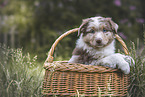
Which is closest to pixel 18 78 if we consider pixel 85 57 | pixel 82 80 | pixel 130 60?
pixel 82 80

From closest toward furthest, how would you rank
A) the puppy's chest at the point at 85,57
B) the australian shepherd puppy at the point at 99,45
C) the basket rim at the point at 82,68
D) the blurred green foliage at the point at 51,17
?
the basket rim at the point at 82,68
the australian shepherd puppy at the point at 99,45
the puppy's chest at the point at 85,57
the blurred green foliage at the point at 51,17

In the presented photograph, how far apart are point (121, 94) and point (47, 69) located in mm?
1061

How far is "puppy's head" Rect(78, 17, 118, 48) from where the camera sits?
2.62 meters

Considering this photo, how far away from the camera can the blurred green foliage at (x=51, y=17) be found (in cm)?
590

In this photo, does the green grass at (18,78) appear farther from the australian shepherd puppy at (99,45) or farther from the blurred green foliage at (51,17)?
the blurred green foliage at (51,17)

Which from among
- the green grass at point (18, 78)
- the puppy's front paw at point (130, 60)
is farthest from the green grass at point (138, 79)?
the green grass at point (18, 78)

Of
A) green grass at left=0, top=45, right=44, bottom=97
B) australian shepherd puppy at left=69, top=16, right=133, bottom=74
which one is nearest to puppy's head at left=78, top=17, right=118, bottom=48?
australian shepherd puppy at left=69, top=16, right=133, bottom=74

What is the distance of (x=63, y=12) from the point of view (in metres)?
6.17

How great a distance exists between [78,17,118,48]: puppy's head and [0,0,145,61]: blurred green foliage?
269 centimetres

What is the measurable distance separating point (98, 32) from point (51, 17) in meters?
3.65

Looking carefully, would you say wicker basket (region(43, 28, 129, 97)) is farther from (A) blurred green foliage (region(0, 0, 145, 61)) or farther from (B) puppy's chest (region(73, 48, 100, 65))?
(A) blurred green foliage (region(0, 0, 145, 61))

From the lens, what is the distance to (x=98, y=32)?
2.67 metres

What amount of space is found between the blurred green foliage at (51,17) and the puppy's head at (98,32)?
269 cm

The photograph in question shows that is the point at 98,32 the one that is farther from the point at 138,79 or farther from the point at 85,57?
the point at 138,79
